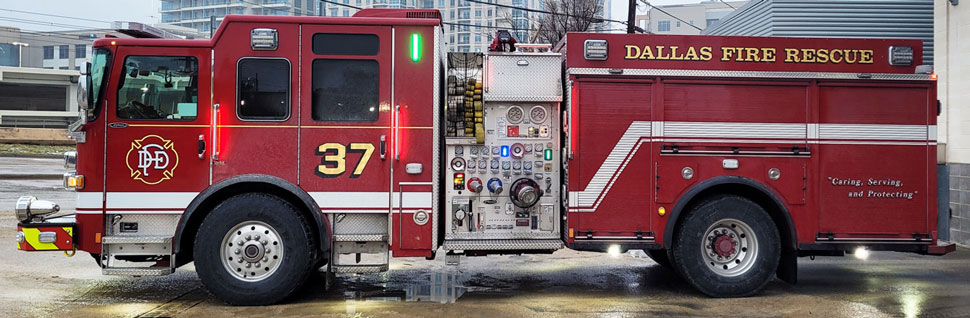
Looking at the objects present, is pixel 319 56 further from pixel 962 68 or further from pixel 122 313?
pixel 962 68

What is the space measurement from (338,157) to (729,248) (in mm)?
3976

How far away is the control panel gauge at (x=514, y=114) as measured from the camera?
7480 mm

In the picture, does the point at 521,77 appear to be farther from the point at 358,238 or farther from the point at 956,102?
the point at 956,102

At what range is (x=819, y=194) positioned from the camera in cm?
750

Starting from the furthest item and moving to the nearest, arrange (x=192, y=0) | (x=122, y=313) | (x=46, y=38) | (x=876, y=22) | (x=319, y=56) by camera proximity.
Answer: (x=192, y=0)
(x=46, y=38)
(x=876, y=22)
(x=319, y=56)
(x=122, y=313)

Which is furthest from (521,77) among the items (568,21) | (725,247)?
(568,21)

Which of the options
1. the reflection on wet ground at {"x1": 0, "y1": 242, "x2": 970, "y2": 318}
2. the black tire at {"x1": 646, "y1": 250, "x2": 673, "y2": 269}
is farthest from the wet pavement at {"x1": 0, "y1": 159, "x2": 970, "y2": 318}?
the black tire at {"x1": 646, "y1": 250, "x2": 673, "y2": 269}

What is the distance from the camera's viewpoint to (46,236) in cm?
681

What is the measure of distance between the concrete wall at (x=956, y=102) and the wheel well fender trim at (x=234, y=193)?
10159 millimetres

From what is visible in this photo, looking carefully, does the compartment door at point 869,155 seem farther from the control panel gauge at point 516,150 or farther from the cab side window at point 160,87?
the cab side window at point 160,87

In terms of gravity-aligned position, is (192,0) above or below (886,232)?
above

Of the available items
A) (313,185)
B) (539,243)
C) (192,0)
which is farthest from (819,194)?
(192,0)

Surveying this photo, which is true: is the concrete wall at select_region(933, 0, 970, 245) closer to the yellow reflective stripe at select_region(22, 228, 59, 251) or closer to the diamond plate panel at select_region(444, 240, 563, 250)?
the diamond plate panel at select_region(444, 240, 563, 250)

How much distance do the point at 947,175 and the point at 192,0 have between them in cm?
13739
